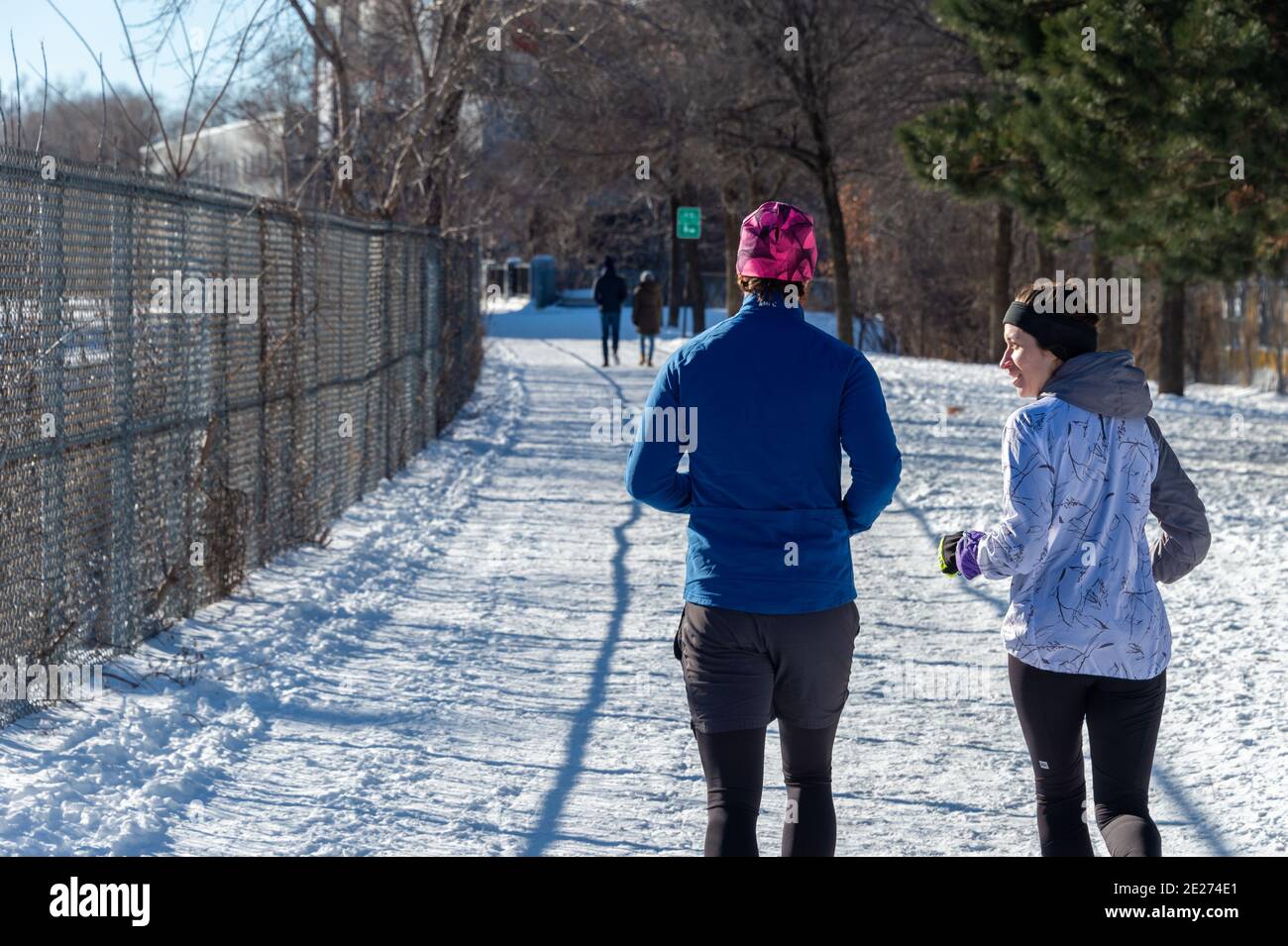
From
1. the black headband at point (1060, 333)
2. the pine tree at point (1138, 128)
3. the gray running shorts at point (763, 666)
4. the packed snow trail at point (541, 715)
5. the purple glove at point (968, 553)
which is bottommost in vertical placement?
the packed snow trail at point (541, 715)

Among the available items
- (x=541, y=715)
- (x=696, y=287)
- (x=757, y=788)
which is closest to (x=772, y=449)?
(x=757, y=788)

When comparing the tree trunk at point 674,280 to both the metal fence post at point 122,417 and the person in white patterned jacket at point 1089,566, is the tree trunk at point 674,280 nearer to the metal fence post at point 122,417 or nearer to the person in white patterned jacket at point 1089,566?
the metal fence post at point 122,417

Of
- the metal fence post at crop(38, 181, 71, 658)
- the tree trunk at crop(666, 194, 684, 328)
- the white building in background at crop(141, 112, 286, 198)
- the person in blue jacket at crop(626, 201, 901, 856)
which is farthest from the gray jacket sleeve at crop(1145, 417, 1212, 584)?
the tree trunk at crop(666, 194, 684, 328)

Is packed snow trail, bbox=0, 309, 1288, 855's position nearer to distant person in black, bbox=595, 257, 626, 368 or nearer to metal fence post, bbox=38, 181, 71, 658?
metal fence post, bbox=38, 181, 71, 658

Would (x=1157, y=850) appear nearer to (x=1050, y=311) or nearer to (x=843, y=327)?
(x=1050, y=311)

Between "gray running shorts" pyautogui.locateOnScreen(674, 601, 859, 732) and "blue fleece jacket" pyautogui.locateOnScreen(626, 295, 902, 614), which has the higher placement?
"blue fleece jacket" pyautogui.locateOnScreen(626, 295, 902, 614)

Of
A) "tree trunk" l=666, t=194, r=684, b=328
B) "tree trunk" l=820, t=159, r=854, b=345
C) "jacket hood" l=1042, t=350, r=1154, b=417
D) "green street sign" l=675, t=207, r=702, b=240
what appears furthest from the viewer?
"tree trunk" l=666, t=194, r=684, b=328

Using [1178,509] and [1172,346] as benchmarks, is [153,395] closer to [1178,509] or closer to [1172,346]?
[1178,509]

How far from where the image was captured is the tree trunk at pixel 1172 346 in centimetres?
2372

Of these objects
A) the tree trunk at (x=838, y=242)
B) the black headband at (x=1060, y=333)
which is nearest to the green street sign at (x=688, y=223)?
the tree trunk at (x=838, y=242)

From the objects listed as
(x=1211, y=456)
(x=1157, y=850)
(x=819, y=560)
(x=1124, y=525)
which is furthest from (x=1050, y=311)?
(x=1211, y=456)

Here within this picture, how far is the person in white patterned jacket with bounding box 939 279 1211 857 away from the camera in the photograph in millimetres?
3857

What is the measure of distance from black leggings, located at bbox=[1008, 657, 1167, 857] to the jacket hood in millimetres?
664

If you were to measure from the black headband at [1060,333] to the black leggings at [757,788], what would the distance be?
1.11 meters
